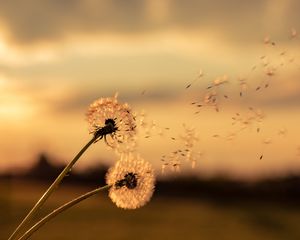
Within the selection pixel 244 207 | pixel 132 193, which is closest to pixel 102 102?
pixel 132 193

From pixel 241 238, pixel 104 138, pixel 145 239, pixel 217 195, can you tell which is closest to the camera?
pixel 104 138

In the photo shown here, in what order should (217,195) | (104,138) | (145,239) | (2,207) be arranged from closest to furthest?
1. (104,138)
2. (145,239)
3. (2,207)
4. (217,195)

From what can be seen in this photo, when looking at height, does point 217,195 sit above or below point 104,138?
below

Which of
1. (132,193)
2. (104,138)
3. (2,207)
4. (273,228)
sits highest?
(104,138)

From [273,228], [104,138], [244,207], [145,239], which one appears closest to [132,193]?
[104,138]

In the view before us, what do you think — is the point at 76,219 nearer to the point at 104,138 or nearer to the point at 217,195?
the point at 217,195

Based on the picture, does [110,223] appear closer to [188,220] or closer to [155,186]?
[188,220]

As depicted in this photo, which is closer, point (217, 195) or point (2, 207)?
point (2, 207)
